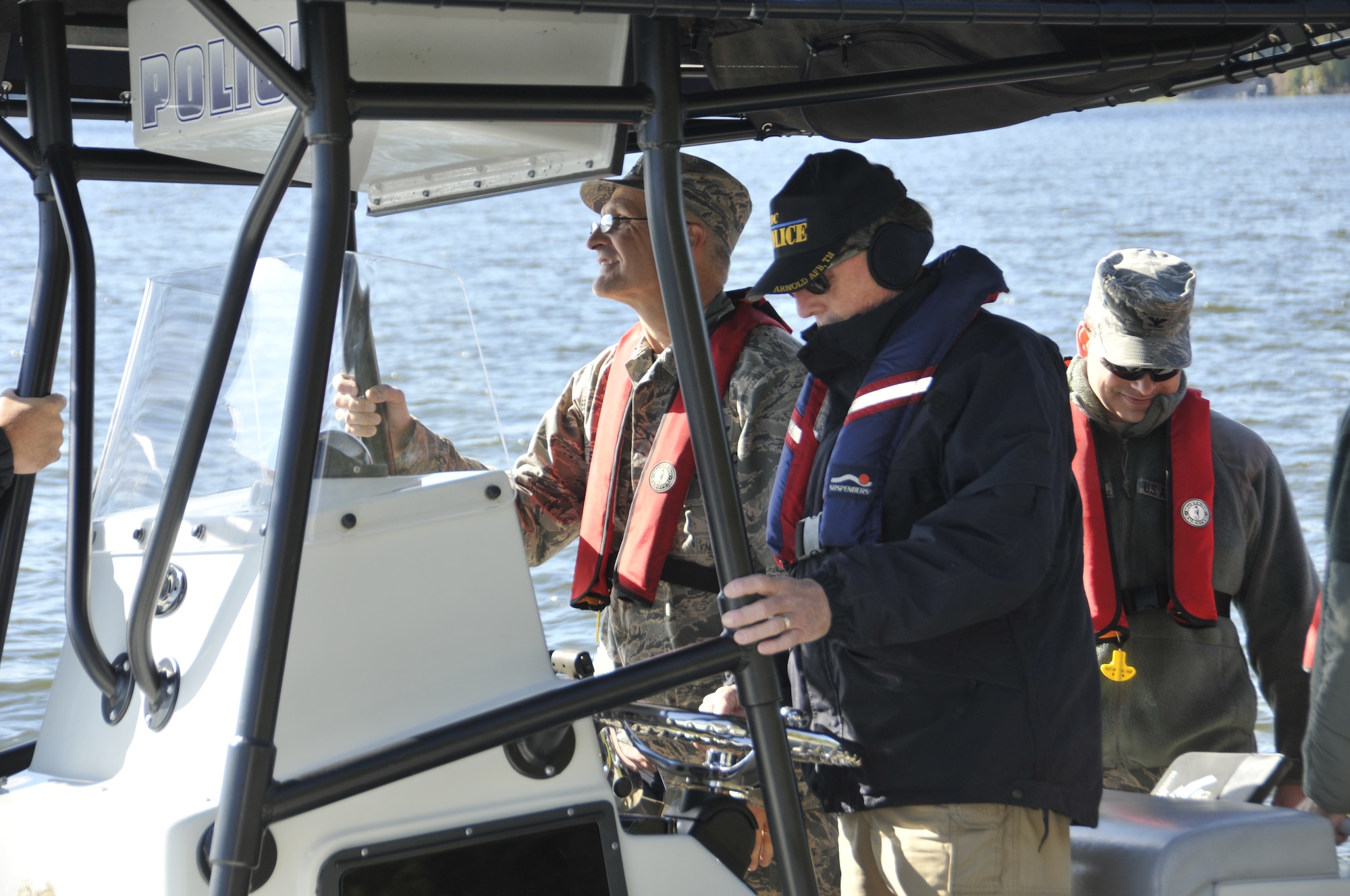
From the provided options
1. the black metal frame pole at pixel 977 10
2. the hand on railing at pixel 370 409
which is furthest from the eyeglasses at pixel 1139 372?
the hand on railing at pixel 370 409

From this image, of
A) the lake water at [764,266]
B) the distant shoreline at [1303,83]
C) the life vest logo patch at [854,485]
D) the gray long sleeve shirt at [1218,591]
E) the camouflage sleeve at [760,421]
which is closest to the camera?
the life vest logo patch at [854,485]

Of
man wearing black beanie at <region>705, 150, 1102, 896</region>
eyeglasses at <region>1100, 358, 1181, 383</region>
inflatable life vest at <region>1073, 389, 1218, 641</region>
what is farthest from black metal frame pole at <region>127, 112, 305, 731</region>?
eyeglasses at <region>1100, 358, 1181, 383</region>

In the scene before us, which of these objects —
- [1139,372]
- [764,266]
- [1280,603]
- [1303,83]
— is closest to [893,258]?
[1139,372]

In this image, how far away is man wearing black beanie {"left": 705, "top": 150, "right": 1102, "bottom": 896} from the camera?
1.97 metres

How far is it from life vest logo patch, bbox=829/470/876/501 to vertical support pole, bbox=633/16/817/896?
1.11 feet

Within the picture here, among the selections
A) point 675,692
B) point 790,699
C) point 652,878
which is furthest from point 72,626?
point 675,692

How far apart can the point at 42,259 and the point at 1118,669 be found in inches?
93.6

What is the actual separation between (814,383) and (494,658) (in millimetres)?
870

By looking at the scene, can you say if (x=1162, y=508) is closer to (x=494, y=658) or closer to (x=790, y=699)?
(x=790, y=699)

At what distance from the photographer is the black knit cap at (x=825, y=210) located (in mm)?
2219

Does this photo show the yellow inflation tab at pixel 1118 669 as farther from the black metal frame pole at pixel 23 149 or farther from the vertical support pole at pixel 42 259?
the black metal frame pole at pixel 23 149

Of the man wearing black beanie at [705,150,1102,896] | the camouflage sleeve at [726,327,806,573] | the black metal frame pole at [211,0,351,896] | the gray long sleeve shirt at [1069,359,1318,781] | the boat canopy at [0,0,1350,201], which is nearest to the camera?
the black metal frame pole at [211,0,351,896]

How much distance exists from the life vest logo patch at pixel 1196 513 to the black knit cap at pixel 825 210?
1250mm

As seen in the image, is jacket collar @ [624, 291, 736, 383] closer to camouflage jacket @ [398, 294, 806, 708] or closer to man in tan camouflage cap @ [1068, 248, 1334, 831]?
camouflage jacket @ [398, 294, 806, 708]
